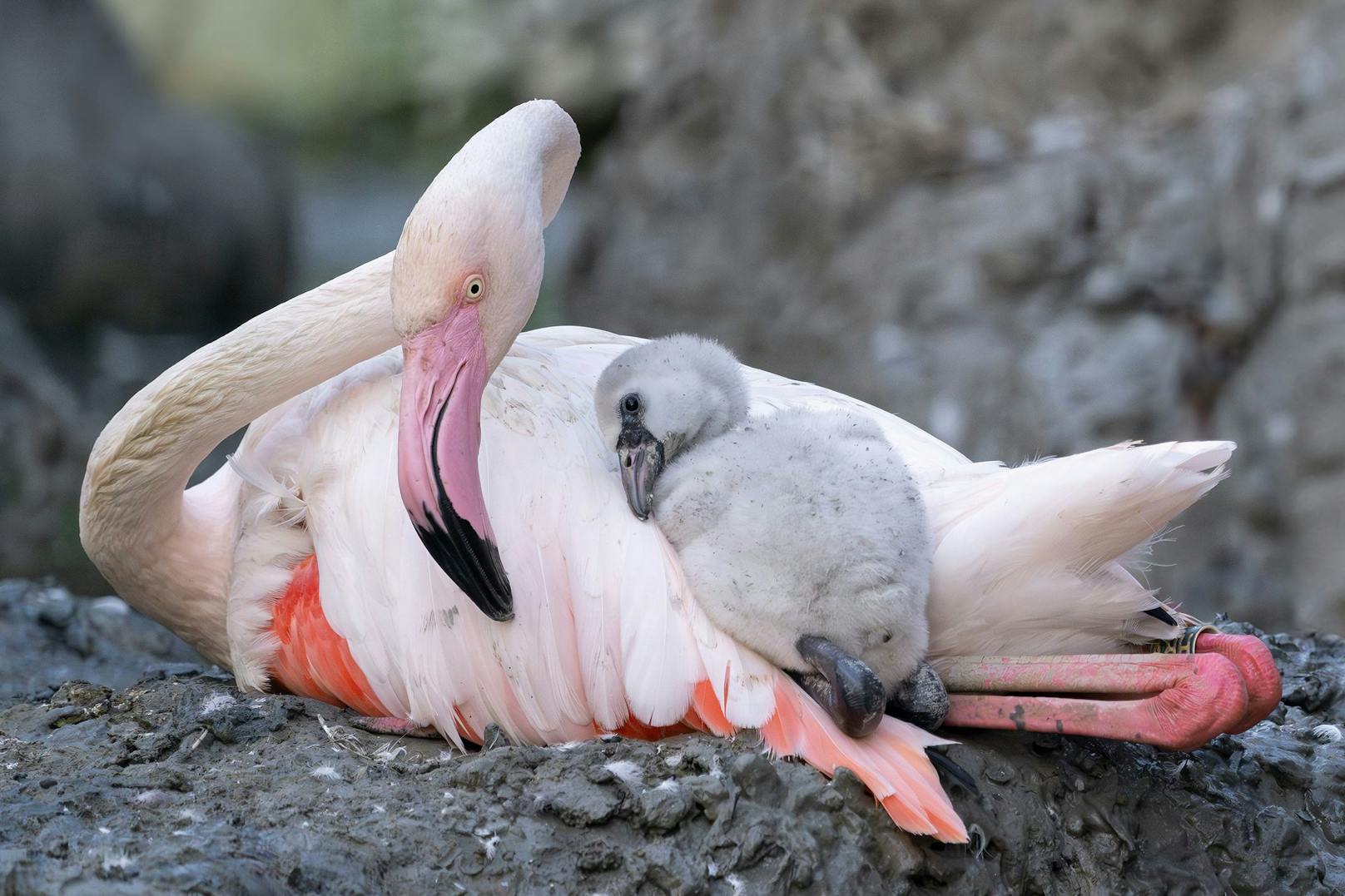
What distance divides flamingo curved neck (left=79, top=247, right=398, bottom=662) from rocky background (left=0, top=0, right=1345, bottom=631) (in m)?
3.12

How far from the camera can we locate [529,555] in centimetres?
224

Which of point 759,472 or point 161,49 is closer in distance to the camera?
point 759,472

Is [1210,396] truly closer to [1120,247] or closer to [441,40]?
[1120,247]

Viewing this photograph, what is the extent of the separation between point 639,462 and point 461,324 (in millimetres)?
379

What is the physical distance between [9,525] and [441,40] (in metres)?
5.59

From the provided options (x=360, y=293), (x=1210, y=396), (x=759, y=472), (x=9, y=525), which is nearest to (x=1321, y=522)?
(x=1210, y=396)

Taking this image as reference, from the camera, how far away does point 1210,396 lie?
4980mm

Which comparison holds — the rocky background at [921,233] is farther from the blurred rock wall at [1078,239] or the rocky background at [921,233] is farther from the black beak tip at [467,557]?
the black beak tip at [467,557]

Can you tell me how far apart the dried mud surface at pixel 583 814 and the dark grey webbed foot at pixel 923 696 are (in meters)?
0.07

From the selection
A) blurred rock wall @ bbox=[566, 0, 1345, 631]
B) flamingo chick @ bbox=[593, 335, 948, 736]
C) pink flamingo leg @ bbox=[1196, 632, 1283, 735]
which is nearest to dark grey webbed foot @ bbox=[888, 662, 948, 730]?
flamingo chick @ bbox=[593, 335, 948, 736]

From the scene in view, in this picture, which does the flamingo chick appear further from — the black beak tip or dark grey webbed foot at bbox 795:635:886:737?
the black beak tip

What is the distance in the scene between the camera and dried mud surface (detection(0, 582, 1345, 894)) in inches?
72.9

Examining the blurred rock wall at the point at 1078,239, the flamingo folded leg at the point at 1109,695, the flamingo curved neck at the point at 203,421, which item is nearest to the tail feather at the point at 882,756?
the flamingo folded leg at the point at 1109,695

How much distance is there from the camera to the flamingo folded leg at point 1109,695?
2.05 metres
